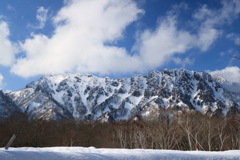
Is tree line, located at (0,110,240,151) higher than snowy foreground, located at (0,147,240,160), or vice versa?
tree line, located at (0,110,240,151)

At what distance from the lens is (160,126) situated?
35.9m

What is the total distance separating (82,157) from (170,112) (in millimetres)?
35634

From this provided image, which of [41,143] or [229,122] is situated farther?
[41,143]

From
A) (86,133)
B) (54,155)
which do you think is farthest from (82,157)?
(86,133)

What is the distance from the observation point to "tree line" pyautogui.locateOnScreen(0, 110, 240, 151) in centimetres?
3410

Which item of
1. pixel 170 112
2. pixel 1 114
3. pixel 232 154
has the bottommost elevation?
pixel 232 154

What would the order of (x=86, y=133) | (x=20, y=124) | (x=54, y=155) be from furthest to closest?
(x=86, y=133)
(x=20, y=124)
(x=54, y=155)

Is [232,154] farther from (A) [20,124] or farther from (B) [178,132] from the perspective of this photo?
(A) [20,124]

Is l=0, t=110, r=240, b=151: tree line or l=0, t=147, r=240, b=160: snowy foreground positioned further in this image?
l=0, t=110, r=240, b=151: tree line

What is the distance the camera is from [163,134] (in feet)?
114

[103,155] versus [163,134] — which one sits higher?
[163,134]

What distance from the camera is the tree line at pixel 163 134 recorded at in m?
34.1

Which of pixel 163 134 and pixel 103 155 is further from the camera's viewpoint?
pixel 163 134

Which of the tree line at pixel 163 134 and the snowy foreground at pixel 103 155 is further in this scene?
the tree line at pixel 163 134
